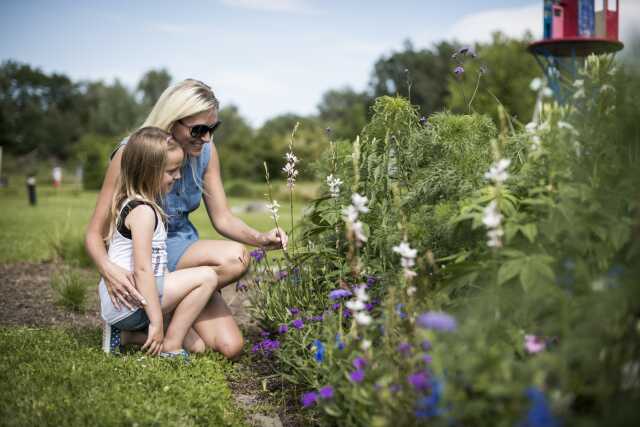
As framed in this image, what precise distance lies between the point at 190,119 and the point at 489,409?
8.76ft

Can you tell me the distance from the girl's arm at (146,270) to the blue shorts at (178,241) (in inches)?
26.8

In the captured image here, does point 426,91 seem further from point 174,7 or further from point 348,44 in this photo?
point 174,7

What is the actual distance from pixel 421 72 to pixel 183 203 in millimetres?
46580

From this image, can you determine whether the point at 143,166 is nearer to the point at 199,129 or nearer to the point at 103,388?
the point at 199,129

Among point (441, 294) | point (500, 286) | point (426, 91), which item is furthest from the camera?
point (426, 91)

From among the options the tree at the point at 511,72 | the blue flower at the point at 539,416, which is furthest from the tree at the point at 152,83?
the blue flower at the point at 539,416

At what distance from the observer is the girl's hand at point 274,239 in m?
3.76

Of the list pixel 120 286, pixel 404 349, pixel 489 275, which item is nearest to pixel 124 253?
pixel 120 286

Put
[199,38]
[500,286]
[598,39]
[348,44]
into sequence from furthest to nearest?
[348,44] → [199,38] → [598,39] → [500,286]

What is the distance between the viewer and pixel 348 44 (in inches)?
1740

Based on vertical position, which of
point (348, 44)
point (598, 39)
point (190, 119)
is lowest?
point (190, 119)

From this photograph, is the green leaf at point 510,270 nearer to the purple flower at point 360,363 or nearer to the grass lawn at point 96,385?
the purple flower at point 360,363

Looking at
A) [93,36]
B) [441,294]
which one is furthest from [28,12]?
[441,294]

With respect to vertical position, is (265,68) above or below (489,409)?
above
